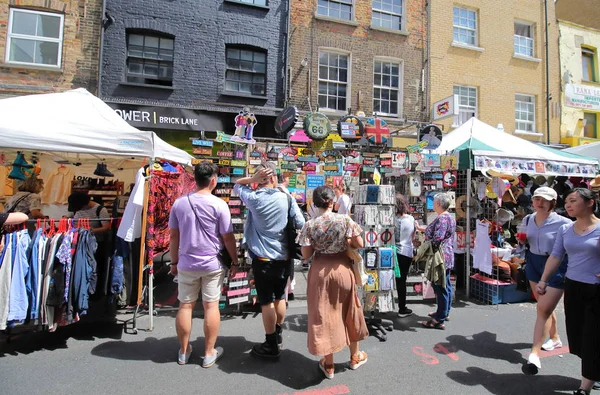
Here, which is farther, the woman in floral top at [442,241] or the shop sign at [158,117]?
the shop sign at [158,117]

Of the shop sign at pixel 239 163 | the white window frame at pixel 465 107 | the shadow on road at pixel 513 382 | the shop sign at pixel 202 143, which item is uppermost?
the white window frame at pixel 465 107

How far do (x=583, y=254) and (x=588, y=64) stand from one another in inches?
644

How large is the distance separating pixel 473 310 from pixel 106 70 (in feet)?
34.3

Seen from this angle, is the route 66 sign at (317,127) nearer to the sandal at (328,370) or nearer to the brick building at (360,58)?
the sandal at (328,370)

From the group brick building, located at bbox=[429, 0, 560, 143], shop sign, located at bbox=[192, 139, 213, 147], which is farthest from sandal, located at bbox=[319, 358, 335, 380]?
brick building, located at bbox=[429, 0, 560, 143]

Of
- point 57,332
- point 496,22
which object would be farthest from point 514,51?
point 57,332

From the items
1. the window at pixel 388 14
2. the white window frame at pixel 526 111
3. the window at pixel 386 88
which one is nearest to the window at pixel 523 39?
the white window frame at pixel 526 111

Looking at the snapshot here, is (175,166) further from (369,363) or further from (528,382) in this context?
(528,382)

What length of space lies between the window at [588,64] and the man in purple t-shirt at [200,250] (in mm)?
17710

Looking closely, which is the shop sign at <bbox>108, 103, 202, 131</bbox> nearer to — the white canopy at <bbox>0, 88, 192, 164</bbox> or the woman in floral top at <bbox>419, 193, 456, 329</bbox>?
the white canopy at <bbox>0, 88, 192, 164</bbox>

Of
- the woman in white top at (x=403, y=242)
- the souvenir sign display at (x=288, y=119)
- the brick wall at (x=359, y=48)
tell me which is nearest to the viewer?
the woman in white top at (x=403, y=242)

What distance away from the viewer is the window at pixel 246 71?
404 inches

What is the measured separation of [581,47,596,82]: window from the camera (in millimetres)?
14227

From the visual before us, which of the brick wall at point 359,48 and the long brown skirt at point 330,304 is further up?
the brick wall at point 359,48
